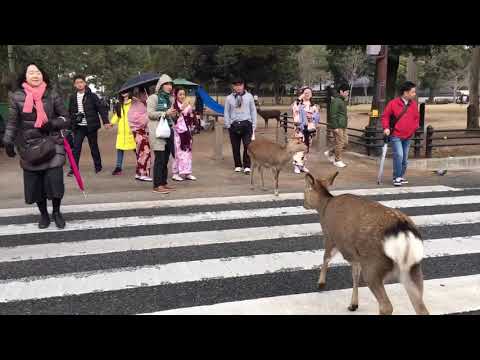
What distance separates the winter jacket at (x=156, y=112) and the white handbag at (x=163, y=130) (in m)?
0.08

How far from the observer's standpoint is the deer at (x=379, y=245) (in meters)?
3.08

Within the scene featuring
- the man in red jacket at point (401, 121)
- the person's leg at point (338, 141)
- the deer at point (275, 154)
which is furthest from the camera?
the person's leg at point (338, 141)

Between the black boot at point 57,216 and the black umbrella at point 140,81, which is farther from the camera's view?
the black umbrella at point 140,81

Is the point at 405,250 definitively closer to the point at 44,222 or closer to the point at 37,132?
the point at 37,132

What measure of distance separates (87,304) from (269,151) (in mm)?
5106

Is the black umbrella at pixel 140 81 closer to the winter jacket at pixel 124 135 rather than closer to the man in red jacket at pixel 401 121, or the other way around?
the winter jacket at pixel 124 135

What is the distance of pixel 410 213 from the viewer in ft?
22.8

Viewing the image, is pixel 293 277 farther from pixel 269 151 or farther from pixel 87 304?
pixel 269 151

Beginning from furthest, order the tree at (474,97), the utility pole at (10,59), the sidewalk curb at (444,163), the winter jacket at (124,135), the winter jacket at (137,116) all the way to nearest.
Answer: the tree at (474,97), the utility pole at (10,59), the sidewalk curb at (444,163), the winter jacket at (124,135), the winter jacket at (137,116)

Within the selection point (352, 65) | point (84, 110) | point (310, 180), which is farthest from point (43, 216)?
point (352, 65)

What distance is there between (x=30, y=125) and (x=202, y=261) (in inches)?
116

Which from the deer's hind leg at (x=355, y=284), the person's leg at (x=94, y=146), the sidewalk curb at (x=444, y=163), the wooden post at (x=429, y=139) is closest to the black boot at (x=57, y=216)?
the person's leg at (x=94, y=146)

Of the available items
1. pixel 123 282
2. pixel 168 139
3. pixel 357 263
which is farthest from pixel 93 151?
pixel 357 263

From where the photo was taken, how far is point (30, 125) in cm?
591
